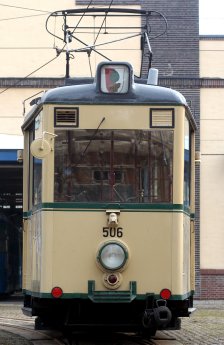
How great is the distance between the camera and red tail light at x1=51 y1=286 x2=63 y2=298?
9.97 m

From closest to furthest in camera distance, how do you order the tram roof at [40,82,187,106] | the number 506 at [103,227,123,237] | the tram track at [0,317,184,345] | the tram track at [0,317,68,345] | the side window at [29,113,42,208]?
the number 506 at [103,227,123,237], the tram roof at [40,82,187,106], the side window at [29,113,42,208], the tram track at [0,317,184,345], the tram track at [0,317,68,345]

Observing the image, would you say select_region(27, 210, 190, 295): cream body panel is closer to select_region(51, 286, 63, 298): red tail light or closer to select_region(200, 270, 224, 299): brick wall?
select_region(51, 286, 63, 298): red tail light

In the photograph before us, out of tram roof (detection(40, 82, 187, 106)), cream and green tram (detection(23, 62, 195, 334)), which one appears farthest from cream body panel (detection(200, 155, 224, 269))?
tram roof (detection(40, 82, 187, 106))

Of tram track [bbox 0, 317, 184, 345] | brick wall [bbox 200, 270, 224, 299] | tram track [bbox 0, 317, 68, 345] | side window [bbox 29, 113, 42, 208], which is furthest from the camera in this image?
brick wall [bbox 200, 270, 224, 299]

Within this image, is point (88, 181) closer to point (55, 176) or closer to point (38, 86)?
point (55, 176)

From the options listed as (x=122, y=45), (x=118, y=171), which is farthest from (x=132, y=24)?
(x=118, y=171)

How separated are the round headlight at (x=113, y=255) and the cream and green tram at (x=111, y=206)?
0.04 ft

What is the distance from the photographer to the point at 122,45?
24.3 meters

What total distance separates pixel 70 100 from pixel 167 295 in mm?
2443

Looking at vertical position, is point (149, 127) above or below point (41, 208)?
above

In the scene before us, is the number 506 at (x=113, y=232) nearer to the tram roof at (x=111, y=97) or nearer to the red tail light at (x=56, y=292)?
the red tail light at (x=56, y=292)

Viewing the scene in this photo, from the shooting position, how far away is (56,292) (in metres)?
9.98

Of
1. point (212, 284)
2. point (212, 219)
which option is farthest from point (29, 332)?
point (212, 219)

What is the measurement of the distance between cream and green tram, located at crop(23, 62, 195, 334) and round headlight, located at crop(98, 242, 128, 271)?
11mm
